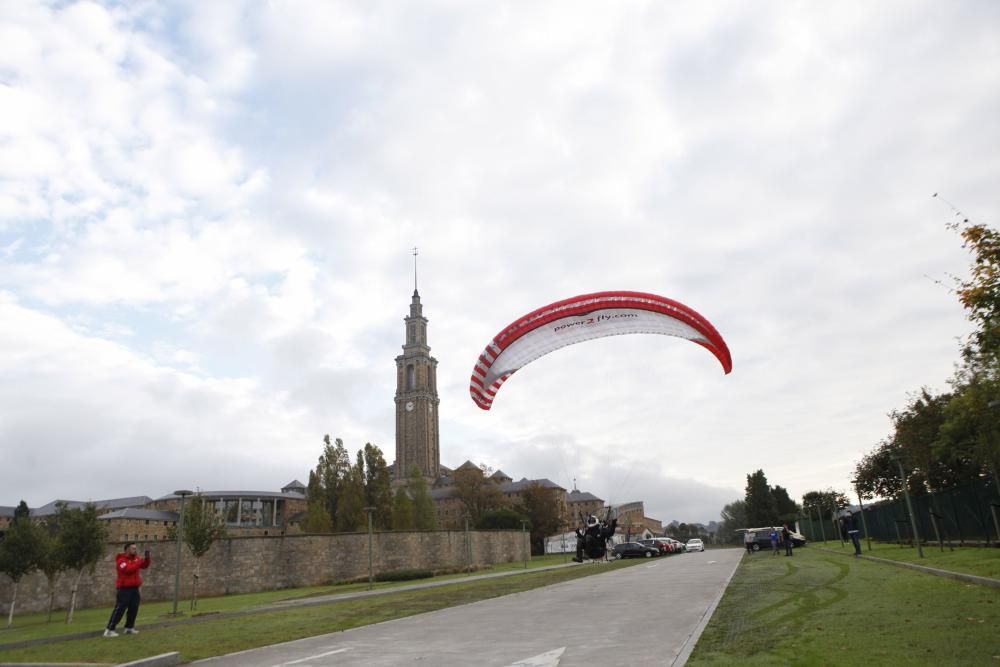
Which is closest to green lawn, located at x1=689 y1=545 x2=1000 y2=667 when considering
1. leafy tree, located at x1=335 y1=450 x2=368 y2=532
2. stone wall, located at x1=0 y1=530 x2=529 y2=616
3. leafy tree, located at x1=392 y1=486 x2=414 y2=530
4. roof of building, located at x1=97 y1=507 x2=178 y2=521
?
stone wall, located at x1=0 y1=530 x2=529 y2=616

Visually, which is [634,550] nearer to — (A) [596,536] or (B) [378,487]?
(B) [378,487]

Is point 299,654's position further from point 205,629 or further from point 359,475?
point 359,475

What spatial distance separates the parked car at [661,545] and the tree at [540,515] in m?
26.9

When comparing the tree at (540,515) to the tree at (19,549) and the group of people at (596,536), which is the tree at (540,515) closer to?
the group of people at (596,536)

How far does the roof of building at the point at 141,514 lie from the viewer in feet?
322

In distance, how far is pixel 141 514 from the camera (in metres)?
103

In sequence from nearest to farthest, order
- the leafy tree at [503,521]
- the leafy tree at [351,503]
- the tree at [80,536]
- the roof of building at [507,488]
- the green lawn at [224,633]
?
the green lawn at [224,633], the tree at [80,536], the leafy tree at [351,503], the leafy tree at [503,521], the roof of building at [507,488]

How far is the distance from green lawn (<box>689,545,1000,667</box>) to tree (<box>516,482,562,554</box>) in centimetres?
6906

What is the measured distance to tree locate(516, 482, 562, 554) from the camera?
8322 centimetres

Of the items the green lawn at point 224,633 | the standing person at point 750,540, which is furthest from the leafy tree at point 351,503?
the green lawn at point 224,633

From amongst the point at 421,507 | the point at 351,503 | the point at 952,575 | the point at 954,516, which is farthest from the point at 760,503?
the point at 952,575

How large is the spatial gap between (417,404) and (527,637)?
14420 cm

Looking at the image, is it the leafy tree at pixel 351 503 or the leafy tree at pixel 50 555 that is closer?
the leafy tree at pixel 50 555

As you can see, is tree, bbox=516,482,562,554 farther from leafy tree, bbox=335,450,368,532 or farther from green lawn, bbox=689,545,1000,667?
green lawn, bbox=689,545,1000,667
